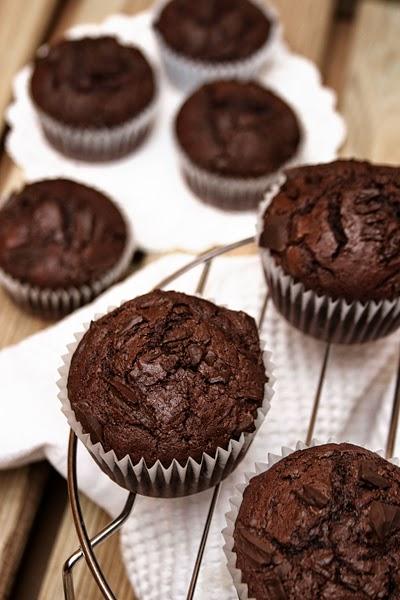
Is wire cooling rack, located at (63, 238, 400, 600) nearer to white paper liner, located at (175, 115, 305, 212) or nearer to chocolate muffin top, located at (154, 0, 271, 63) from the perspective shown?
white paper liner, located at (175, 115, 305, 212)

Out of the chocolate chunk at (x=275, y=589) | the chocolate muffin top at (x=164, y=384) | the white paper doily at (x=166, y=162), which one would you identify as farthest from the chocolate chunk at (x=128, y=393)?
the white paper doily at (x=166, y=162)

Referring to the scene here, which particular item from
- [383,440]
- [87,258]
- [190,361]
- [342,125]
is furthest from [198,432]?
[342,125]

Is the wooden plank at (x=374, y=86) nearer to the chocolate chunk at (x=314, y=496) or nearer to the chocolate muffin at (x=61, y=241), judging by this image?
the chocolate muffin at (x=61, y=241)

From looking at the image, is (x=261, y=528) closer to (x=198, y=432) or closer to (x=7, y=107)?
(x=198, y=432)

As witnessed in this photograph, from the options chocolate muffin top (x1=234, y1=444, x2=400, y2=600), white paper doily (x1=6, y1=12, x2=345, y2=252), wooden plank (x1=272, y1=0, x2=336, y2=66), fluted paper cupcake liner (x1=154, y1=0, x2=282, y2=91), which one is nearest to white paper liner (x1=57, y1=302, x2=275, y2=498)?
chocolate muffin top (x1=234, y1=444, x2=400, y2=600)

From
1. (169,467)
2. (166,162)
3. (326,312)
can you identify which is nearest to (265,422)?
(326,312)

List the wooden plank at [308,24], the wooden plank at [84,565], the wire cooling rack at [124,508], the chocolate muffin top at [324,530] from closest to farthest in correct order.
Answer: the chocolate muffin top at [324,530] → the wire cooling rack at [124,508] → the wooden plank at [84,565] → the wooden plank at [308,24]
